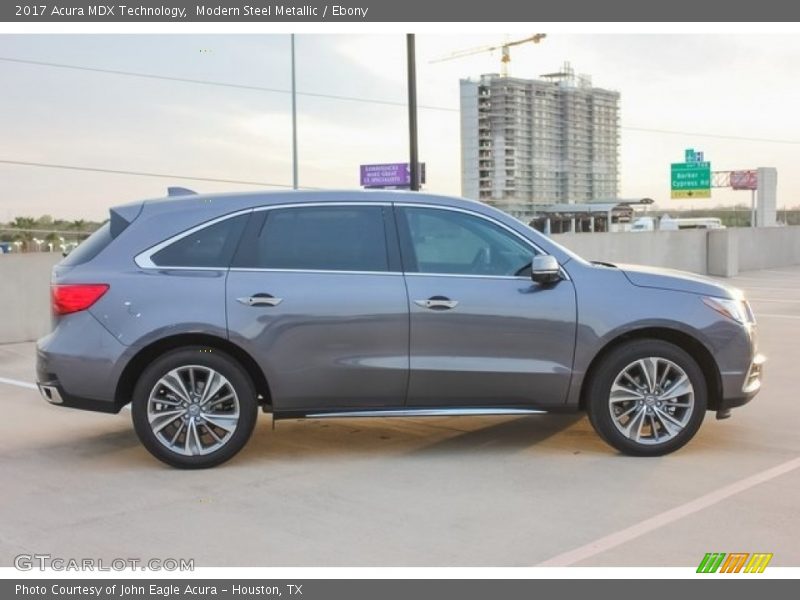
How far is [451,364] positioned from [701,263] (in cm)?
1909

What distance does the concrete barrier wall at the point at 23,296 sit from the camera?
10.9m

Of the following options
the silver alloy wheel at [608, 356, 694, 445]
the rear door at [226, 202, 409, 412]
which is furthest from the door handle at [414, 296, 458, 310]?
the silver alloy wheel at [608, 356, 694, 445]

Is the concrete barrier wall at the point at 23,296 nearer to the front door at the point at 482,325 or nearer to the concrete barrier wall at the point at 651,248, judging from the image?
the front door at the point at 482,325

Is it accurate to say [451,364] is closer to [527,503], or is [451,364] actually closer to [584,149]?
[527,503]

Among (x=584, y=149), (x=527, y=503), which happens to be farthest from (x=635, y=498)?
(x=584, y=149)

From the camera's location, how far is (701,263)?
22641mm

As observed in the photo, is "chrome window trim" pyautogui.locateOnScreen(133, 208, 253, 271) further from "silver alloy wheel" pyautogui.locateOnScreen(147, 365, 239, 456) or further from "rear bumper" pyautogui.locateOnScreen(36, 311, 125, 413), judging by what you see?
"silver alloy wheel" pyautogui.locateOnScreen(147, 365, 239, 456)

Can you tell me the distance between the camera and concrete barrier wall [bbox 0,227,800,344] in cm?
1113

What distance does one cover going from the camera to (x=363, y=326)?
5266 mm

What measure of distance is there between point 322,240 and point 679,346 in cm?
247

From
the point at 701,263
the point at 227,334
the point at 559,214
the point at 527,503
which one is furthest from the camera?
the point at 559,214

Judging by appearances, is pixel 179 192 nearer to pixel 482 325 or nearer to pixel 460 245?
pixel 460 245

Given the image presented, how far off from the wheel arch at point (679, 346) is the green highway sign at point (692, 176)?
185 ft
